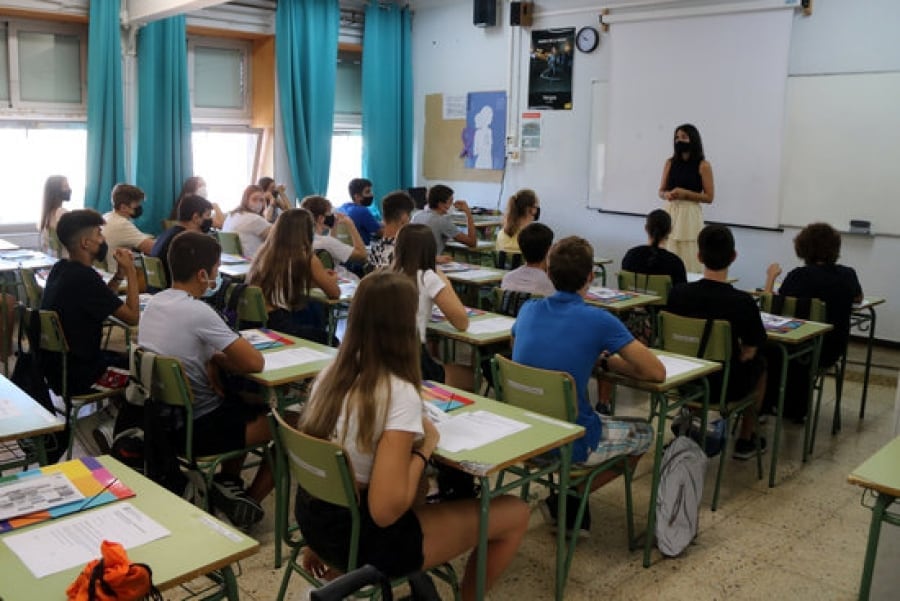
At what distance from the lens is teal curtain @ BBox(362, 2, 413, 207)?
9.47 meters

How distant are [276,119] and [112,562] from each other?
7.72 metres

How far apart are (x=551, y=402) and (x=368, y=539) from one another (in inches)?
37.1

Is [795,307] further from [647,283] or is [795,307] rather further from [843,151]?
[843,151]

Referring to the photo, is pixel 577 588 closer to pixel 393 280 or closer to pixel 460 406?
pixel 460 406

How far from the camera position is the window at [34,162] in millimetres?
7473

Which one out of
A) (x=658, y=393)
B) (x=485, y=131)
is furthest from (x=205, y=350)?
(x=485, y=131)

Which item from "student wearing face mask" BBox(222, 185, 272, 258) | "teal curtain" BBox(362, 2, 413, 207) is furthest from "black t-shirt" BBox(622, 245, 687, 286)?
"teal curtain" BBox(362, 2, 413, 207)

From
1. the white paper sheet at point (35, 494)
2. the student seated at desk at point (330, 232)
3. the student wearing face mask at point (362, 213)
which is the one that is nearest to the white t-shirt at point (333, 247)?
the student seated at desk at point (330, 232)

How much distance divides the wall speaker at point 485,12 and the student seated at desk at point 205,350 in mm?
6570

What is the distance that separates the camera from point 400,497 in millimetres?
2070

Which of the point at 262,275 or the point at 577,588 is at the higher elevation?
the point at 262,275

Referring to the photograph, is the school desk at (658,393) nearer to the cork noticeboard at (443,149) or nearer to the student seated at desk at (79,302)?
the student seated at desk at (79,302)

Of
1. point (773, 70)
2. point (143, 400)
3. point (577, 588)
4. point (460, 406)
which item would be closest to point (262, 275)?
point (143, 400)

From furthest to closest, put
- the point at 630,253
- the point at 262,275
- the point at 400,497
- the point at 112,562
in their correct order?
the point at 630,253 → the point at 262,275 → the point at 400,497 → the point at 112,562
